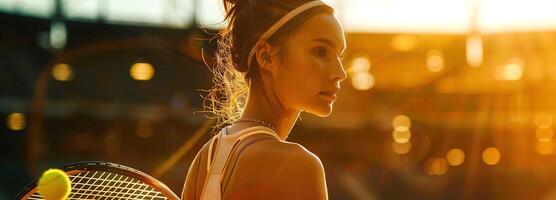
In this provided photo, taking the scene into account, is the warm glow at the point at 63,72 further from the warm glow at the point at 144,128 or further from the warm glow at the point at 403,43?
the warm glow at the point at 403,43

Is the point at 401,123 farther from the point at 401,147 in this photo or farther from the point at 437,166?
the point at 437,166

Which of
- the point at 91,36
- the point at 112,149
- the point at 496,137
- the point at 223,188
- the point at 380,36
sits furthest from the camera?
the point at 380,36

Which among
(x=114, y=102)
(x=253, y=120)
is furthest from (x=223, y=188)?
(x=114, y=102)

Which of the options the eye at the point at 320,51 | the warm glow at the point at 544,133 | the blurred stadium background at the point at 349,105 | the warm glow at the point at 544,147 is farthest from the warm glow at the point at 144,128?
the eye at the point at 320,51

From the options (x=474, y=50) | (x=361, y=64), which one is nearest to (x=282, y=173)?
(x=474, y=50)

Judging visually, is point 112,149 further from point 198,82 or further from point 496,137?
point 496,137

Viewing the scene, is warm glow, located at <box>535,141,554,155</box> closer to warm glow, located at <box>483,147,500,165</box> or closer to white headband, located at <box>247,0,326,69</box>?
warm glow, located at <box>483,147,500,165</box>

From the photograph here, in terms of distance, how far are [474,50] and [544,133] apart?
9.50ft

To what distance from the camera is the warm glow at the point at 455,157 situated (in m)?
22.2

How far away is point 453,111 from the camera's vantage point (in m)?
26.5

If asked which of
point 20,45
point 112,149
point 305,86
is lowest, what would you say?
point 112,149

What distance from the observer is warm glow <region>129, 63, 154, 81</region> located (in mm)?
25828

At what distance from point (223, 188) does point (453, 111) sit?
82.3 ft

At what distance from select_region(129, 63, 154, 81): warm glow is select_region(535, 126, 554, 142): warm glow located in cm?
1040
